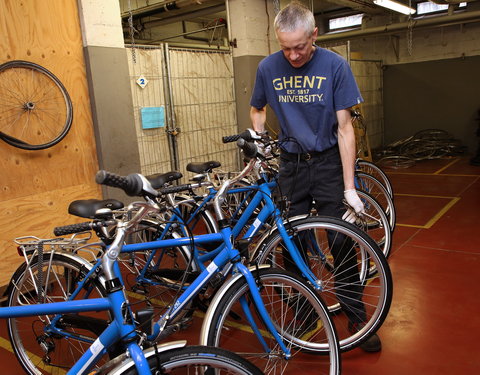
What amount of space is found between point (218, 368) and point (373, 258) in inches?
43.2

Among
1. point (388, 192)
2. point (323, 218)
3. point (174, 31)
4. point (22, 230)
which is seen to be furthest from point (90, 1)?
point (174, 31)

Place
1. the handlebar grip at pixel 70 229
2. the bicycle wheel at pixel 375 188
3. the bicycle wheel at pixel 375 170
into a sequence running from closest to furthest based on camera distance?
the handlebar grip at pixel 70 229
the bicycle wheel at pixel 375 188
the bicycle wheel at pixel 375 170

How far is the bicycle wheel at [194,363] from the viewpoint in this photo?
46.4 inches

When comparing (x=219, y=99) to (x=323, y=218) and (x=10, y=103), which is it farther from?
(x=323, y=218)

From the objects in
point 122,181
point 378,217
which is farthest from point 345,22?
point 122,181

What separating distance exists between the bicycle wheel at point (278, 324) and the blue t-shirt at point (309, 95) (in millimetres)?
786

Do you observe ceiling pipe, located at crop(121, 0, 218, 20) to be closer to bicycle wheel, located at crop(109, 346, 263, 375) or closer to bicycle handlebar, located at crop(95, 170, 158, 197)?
bicycle handlebar, located at crop(95, 170, 158, 197)

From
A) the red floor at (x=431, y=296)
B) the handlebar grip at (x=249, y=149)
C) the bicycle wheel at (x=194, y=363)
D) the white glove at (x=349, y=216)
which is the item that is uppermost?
the handlebar grip at (x=249, y=149)

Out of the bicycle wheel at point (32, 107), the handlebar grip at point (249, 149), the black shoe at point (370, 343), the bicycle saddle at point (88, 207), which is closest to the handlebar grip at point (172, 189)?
the bicycle saddle at point (88, 207)

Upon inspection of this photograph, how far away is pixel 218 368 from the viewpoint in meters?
1.28

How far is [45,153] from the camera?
337 cm

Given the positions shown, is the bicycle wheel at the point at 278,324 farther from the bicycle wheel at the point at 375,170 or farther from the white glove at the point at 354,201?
the bicycle wheel at the point at 375,170

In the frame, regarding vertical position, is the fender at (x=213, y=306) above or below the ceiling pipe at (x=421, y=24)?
below

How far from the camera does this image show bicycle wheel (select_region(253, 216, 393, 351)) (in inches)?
82.3
